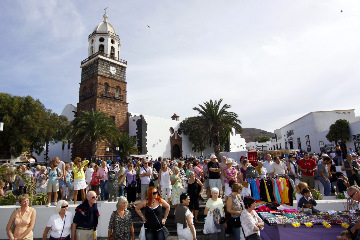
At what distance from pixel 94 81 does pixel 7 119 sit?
10594mm

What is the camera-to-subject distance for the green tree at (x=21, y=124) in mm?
22812

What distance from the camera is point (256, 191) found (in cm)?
638

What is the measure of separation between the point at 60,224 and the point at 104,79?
2745 cm

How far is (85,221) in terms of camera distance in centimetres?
447

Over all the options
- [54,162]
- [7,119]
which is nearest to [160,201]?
[54,162]

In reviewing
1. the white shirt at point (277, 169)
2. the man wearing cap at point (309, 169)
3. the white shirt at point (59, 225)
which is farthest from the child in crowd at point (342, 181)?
the white shirt at point (59, 225)

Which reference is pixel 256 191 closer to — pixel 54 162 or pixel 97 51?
pixel 54 162

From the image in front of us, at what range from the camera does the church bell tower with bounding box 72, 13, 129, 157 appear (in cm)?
2897

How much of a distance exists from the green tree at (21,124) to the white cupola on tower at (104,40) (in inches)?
401

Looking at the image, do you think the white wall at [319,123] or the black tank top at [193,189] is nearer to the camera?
the black tank top at [193,189]

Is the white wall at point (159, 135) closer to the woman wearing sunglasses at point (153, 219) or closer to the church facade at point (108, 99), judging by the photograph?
the church facade at point (108, 99)

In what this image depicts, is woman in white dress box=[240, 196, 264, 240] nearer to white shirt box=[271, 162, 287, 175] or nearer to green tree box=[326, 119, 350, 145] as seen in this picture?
white shirt box=[271, 162, 287, 175]

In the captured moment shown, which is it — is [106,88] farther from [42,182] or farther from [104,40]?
[42,182]

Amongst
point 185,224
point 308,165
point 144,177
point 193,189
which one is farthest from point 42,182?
point 308,165
